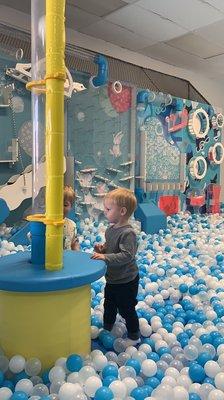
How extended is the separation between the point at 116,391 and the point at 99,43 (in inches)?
157

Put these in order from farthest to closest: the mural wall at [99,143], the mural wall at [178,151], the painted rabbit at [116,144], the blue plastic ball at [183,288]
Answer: the mural wall at [178,151] < the painted rabbit at [116,144] < the mural wall at [99,143] < the blue plastic ball at [183,288]

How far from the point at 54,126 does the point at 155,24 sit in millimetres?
3174

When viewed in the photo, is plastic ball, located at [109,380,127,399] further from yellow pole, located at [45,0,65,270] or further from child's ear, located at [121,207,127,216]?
child's ear, located at [121,207,127,216]

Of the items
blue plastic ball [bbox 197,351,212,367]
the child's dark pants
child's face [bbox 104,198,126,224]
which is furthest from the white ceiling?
blue plastic ball [bbox 197,351,212,367]

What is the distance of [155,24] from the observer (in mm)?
4055

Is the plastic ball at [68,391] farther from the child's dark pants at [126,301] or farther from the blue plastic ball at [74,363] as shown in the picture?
→ the child's dark pants at [126,301]

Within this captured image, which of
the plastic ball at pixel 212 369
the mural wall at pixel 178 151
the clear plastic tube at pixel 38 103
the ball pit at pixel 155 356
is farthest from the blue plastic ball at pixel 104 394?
the mural wall at pixel 178 151

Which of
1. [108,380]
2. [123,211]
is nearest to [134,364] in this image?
[108,380]

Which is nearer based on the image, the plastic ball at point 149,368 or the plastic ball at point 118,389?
the plastic ball at point 118,389

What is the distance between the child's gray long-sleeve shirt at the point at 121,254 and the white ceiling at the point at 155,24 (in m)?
2.64

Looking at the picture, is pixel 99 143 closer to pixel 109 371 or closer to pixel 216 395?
pixel 109 371

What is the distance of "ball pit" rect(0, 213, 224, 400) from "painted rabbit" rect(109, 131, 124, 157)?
6.70 ft

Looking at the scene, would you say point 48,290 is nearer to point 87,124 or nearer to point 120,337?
point 120,337

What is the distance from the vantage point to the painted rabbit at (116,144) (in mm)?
4445
